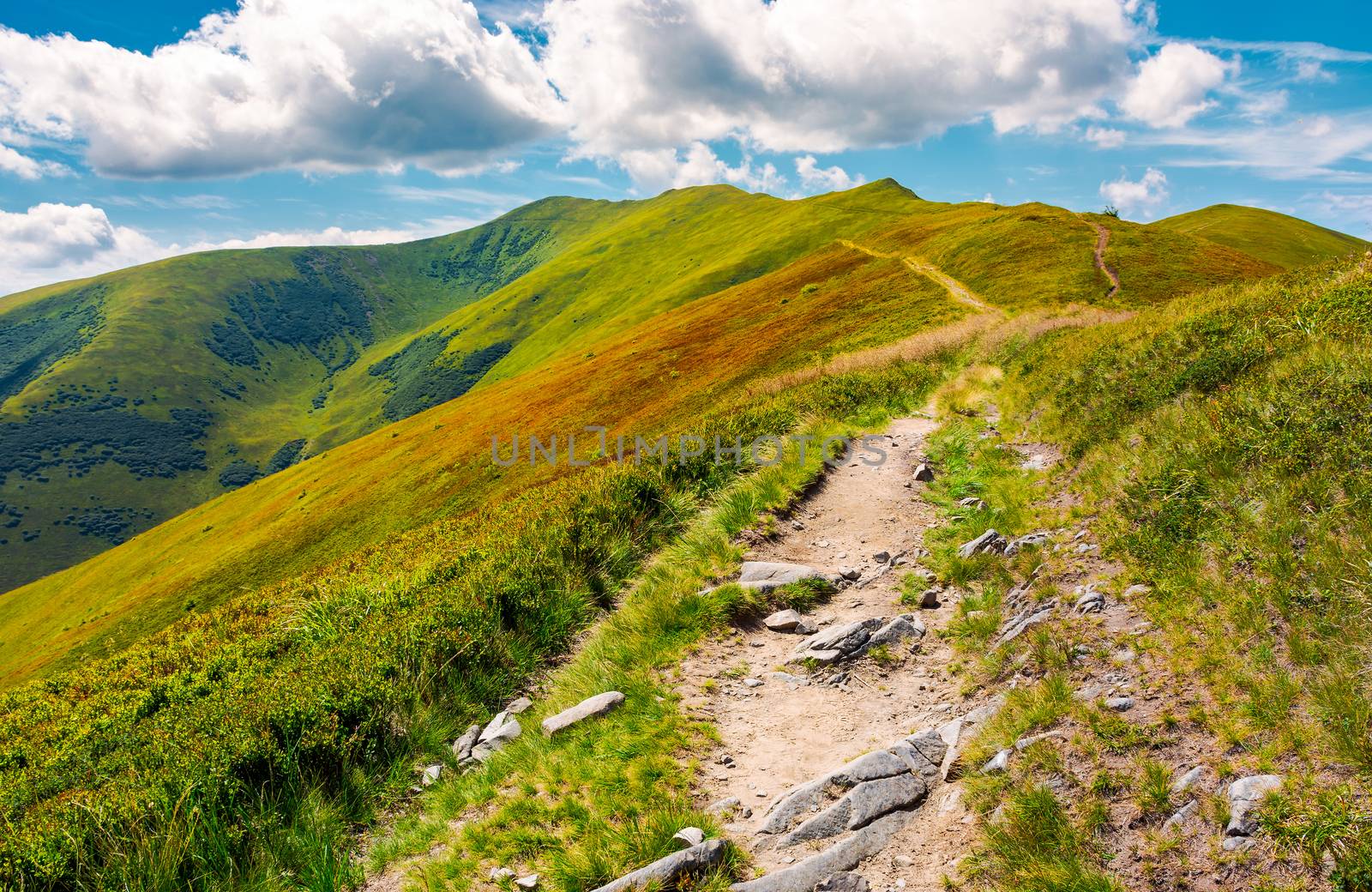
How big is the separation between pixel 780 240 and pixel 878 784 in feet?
503

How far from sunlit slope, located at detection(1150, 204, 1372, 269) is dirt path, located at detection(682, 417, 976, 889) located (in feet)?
430

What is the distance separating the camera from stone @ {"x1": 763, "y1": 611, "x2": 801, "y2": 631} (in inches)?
358

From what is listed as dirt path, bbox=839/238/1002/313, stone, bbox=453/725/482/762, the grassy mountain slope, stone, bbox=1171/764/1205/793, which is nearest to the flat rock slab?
stone, bbox=1171/764/1205/793

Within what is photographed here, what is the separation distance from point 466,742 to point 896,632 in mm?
5536

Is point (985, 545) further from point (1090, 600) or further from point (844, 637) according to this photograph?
point (844, 637)

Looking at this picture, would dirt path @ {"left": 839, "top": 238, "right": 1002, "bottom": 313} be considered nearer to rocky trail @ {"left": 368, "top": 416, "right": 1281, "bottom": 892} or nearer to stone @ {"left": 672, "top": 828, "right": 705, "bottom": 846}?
rocky trail @ {"left": 368, "top": 416, "right": 1281, "bottom": 892}

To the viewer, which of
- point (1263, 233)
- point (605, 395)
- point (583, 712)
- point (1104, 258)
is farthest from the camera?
point (1263, 233)

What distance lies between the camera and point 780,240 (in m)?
149

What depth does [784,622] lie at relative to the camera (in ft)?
29.9

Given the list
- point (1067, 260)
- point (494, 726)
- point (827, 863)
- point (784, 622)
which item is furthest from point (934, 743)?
point (1067, 260)

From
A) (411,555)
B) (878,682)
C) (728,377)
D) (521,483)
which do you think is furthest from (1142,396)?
(521,483)

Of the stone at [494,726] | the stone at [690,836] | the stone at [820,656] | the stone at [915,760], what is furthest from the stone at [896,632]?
the stone at [494,726]

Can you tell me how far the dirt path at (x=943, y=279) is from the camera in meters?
52.3

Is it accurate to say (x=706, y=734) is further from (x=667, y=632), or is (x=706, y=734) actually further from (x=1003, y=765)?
(x=1003, y=765)
